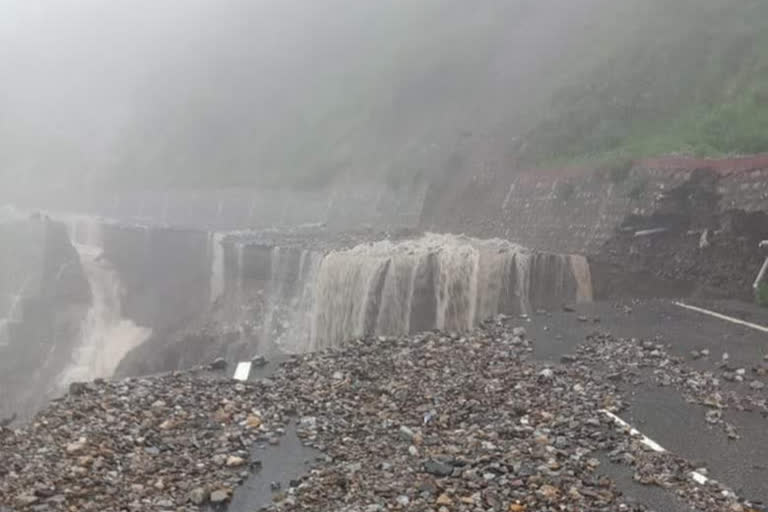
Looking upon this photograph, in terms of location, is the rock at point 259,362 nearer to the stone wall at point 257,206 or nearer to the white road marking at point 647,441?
the white road marking at point 647,441

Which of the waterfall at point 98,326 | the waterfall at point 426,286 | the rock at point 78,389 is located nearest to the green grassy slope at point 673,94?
the waterfall at point 426,286

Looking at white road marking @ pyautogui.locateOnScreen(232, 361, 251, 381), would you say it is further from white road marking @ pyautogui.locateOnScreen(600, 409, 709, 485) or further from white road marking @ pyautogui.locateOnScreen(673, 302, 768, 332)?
white road marking @ pyautogui.locateOnScreen(673, 302, 768, 332)

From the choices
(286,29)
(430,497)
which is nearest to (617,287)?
(430,497)

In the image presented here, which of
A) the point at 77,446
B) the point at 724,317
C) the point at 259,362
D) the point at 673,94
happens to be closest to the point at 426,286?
the point at 259,362

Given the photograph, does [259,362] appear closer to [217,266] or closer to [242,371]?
[242,371]

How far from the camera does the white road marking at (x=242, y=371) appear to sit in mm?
15297

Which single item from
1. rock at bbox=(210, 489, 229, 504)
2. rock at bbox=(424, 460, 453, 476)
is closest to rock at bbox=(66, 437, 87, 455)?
rock at bbox=(210, 489, 229, 504)

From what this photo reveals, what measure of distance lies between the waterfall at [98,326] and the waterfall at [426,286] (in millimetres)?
10073

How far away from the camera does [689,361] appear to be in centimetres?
1448

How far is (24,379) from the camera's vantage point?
1272 inches

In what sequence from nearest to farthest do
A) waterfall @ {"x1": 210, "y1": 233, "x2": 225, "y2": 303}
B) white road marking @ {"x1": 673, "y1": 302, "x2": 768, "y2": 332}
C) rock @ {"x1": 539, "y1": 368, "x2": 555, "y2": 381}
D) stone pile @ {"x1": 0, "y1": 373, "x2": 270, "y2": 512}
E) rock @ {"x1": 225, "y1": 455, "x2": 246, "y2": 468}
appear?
stone pile @ {"x1": 0, "y1": 373, "x2": 270, "y2": 512}, rock @ {"x1": 225, "y1": 455, "x2": 246, "y2": 468}, rock @ {"x1": 539, "y1": 368, "x2": 555, "y2": 381}, white road marking @ {"x1": 673, "y1": 302, "x2": 768, "y2": 332}, waterfall @ {"x1": 210, "y1": 233, "x2": 225, "y2": 303}

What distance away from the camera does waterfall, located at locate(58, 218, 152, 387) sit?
1298 inches

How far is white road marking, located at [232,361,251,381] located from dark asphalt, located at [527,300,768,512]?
583 centimetres

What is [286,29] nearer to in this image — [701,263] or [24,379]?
[24,379]
